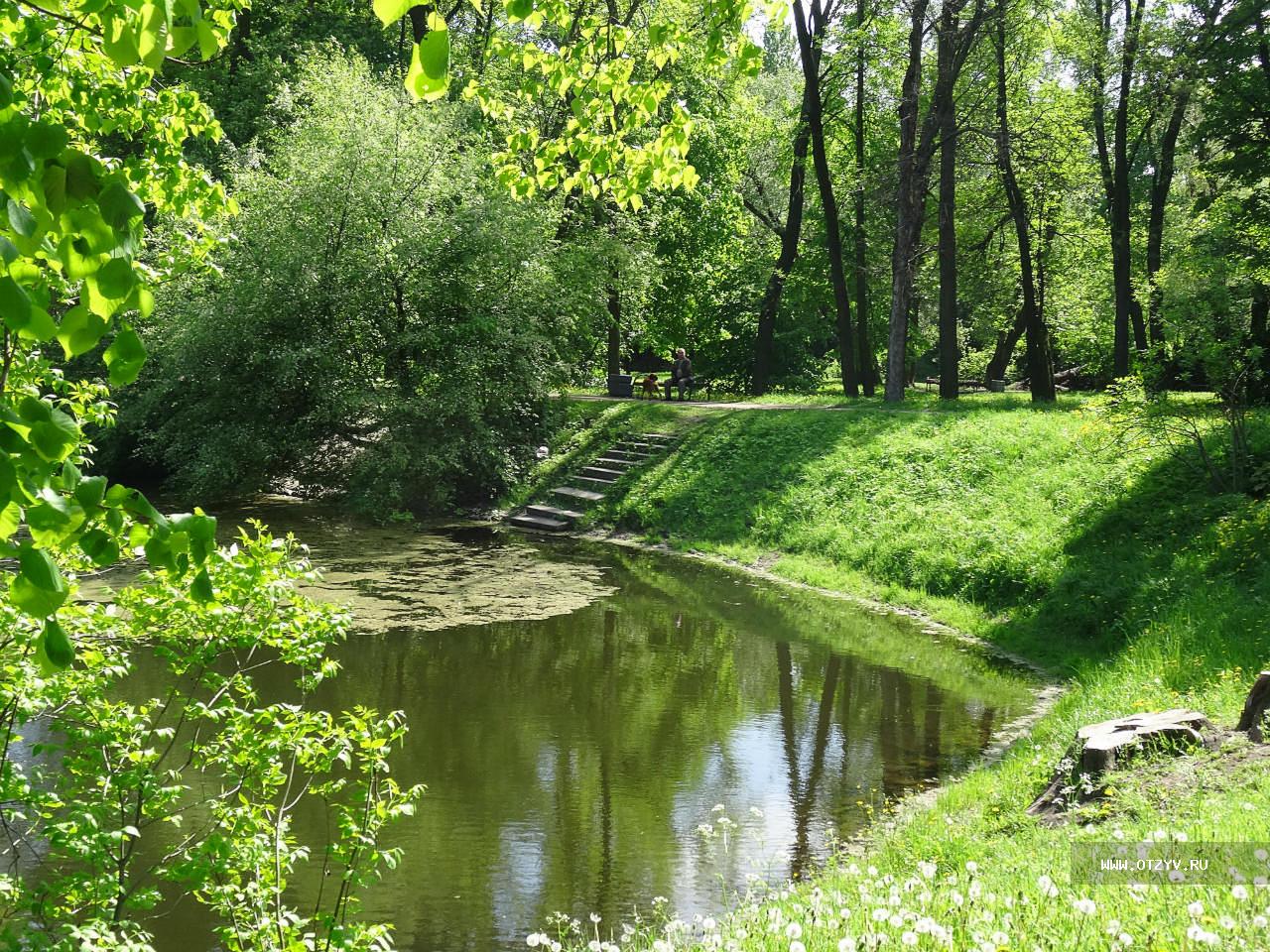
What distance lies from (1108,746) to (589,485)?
15907mm

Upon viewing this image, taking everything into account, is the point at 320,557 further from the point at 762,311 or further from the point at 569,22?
the point at 762,311

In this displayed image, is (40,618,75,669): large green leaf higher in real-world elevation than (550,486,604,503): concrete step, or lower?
higher

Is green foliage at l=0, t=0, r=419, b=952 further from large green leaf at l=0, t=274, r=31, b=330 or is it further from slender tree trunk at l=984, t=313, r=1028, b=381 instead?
slender tree trunk at l=984, t=313, r=1028, b=381

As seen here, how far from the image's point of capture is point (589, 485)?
72.4 ft

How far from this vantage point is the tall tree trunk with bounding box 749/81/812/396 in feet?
84.9

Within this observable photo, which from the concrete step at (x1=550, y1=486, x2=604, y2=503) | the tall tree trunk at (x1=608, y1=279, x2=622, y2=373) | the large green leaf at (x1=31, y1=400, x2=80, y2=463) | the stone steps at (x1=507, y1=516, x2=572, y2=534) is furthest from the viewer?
the tall tree trunk at (x1=608, y1=279, x2=622, y2=373)

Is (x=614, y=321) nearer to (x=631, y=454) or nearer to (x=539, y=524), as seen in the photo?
(x=631, y=454)

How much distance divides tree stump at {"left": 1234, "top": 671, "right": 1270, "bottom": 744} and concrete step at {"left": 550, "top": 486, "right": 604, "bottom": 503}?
49.3 ft

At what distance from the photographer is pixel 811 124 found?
2470 cm

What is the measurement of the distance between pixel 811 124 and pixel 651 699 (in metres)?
18.0

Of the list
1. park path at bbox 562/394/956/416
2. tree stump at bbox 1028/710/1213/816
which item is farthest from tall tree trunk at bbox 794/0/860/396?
tree stump at bbox 1028/710/1213/816

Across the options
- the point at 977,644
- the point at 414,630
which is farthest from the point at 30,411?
the point at 977,644

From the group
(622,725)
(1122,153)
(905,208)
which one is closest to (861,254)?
(905,208)

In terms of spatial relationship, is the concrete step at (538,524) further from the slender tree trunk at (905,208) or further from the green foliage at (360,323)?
the slender tree trunk at (905,208)
